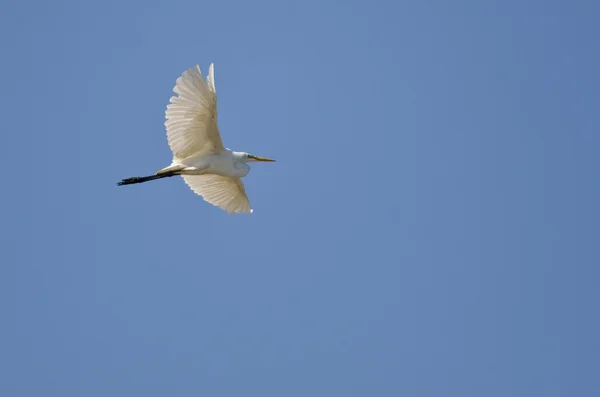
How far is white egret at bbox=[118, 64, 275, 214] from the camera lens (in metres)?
13.3

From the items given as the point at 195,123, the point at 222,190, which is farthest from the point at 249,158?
the point at 195,123

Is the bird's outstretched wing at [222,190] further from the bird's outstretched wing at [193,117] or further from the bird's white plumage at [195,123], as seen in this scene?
the bird's outstretched wing at [193,117]

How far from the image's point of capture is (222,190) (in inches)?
631

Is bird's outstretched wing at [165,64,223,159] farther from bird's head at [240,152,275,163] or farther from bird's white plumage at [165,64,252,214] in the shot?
bird's head at [240,152,275,163]

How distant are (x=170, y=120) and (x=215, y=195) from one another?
254 cm

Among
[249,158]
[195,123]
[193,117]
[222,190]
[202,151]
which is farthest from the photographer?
[222,190]

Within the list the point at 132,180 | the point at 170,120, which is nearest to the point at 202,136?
the point at 170,120

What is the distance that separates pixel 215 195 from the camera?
52.7ft

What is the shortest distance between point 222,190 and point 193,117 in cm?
254

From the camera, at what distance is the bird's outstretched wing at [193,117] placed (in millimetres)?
13156

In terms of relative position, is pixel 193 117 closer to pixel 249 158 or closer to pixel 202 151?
pixel 202 151

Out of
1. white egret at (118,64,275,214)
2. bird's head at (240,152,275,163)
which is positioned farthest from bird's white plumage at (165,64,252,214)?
bird's head at (240,152,275,163)

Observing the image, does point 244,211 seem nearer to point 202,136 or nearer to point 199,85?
point 202,136

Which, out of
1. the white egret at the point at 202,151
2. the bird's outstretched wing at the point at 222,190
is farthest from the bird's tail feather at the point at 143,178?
the bird's outstretched wing at the point at 222,190
